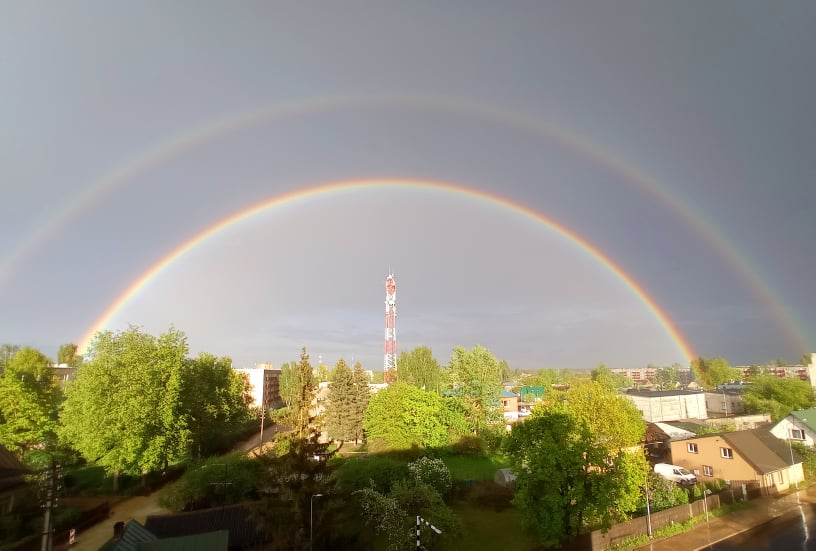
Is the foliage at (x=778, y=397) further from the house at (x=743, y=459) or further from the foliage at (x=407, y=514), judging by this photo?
the foliage at (x=407, y=514)

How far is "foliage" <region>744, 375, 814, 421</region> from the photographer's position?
6888cm

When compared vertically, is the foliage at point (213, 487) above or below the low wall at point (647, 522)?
above

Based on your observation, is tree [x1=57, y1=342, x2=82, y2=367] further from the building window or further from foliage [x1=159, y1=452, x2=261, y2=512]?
the building window

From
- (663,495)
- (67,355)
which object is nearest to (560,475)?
(663,495)

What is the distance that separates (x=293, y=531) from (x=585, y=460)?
15.1 metres

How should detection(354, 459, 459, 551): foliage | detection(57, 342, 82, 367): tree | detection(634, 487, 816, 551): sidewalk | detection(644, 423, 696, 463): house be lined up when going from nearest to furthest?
detection(354, 459, 459, 551): foliage, detection(634, 487, 816, 551): sidewalk, detection(644, 423, 696, 463): house, detection(57, 342, 82, 367): tree

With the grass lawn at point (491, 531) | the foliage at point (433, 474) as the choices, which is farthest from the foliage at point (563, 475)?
the foliage at point (433, 474)

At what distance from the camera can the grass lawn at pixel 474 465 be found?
143 ft

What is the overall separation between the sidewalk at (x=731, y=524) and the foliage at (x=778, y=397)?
1546 inches

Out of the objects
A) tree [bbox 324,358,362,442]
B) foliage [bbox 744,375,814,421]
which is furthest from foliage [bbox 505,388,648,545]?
foliage [bbox 744,375,814,421]

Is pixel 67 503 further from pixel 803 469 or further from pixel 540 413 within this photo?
pixel 803 469

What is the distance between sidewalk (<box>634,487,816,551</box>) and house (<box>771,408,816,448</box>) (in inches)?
552

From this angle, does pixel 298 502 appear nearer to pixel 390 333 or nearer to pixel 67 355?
pixel 390 333

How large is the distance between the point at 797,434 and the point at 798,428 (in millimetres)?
645
